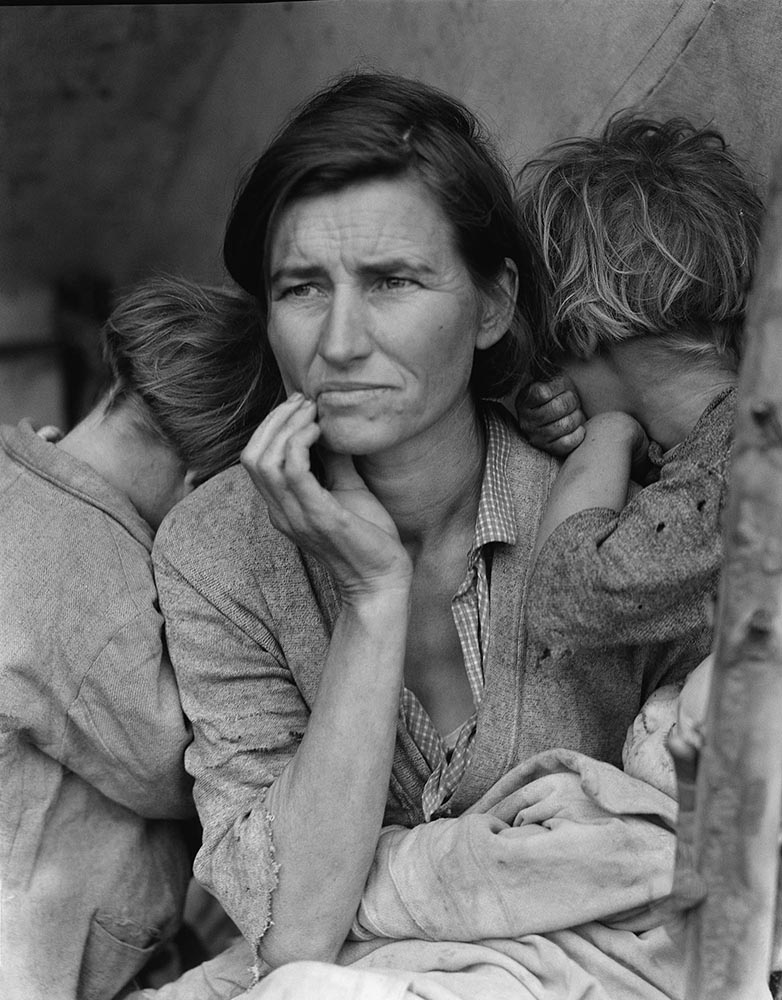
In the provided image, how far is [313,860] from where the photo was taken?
2.00m

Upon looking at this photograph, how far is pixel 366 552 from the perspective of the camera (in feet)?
6.56

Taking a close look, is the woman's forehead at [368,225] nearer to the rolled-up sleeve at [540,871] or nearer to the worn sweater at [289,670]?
the worn sweater at [289,670]

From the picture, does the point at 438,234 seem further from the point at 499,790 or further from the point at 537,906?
the point at 537,906

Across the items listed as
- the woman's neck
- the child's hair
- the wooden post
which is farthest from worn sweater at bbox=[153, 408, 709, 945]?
the wooden post

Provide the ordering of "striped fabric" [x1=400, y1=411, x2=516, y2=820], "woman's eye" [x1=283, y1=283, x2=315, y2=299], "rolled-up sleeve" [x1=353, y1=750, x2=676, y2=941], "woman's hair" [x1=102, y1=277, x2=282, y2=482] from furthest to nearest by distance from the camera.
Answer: "woman's hair" [x1=102, y1=277, x2=282, y2=482] < "striped fabric" [x1=400, y1=411, x2=516, y2=820] < "woman's eye" [x1=283, y1=283, x2=315, y2=299] < "rolled-up sleeve" [x1=353, y1=750, x2=676, y2=941]

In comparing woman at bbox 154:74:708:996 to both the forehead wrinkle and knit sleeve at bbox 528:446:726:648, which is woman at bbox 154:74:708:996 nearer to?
the forehead wrinkle

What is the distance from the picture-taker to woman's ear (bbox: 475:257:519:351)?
2242 millimetres

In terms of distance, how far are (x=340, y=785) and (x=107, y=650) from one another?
0.55 metres

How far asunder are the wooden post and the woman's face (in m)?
0.85

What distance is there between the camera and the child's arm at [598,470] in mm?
2133

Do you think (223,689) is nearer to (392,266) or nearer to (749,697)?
(392,266)

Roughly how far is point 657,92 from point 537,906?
6.04 feet

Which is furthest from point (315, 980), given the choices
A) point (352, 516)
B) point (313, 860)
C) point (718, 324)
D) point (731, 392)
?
point (718, 324)

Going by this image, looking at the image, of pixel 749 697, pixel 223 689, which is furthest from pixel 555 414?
pixel 749 697
